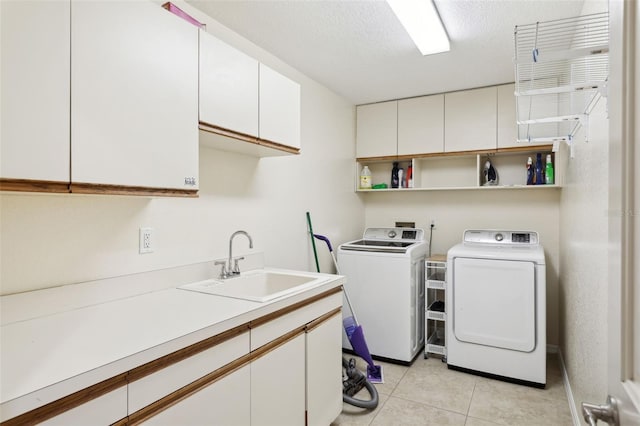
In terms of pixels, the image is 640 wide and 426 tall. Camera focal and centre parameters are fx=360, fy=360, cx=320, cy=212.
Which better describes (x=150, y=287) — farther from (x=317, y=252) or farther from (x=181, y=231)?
(x=317, y=252)

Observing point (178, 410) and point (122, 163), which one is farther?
point (122, 163)

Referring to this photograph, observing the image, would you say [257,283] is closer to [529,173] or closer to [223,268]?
[223,268]

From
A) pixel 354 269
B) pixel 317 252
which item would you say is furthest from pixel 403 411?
pixel 317 252

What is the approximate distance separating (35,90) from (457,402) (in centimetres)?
281

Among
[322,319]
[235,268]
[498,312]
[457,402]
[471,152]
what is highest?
[471,152]

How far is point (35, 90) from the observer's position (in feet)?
3.63

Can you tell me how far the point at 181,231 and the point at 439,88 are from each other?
2638mm

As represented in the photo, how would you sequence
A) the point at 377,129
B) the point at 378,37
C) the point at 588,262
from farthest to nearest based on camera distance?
1. the point at 377,129
2. the point at 378,37
3. the point at 588,262

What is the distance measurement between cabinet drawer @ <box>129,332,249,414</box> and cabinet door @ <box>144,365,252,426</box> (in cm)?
6

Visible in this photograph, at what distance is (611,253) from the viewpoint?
2.21ft

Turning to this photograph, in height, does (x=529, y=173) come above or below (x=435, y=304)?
above

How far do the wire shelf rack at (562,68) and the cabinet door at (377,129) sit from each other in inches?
46.0

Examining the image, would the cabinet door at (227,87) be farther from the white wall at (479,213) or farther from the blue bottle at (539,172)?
the blue bottle at (539,172)

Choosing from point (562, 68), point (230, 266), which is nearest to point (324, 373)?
point (230, 266)
